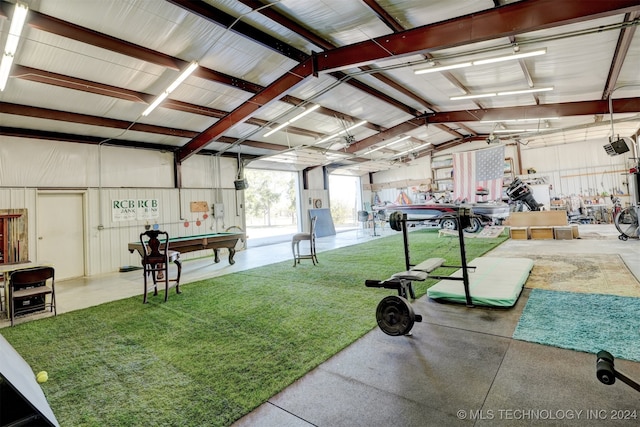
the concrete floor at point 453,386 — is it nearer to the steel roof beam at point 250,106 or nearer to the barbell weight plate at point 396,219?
the barbell weight plate at point 396,219

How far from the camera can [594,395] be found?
1.75 meters

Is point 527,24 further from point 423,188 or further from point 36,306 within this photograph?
point 423,188

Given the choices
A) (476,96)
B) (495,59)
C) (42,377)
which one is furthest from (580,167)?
(42,377)

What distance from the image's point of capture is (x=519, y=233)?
8.60m

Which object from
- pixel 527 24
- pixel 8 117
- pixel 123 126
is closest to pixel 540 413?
pixel 527 24

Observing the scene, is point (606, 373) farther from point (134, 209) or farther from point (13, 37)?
point (134, 209)

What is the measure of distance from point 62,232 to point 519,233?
1179 cm

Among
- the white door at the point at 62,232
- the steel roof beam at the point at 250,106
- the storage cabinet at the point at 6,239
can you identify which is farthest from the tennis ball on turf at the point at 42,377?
the white door at the point at 62,232

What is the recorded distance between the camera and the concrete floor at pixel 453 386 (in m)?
1.65

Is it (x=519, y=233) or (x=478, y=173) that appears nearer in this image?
(x=519, y=233)

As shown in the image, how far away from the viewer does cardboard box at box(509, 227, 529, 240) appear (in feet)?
27.8

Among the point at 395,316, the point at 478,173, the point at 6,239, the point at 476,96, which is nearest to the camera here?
the point at 395,316

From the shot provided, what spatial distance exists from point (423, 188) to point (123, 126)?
1281cm

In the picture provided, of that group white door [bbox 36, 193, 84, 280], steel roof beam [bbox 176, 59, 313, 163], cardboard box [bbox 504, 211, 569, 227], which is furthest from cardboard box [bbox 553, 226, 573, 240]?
white door [bbox 36, 193, 84, 280]
